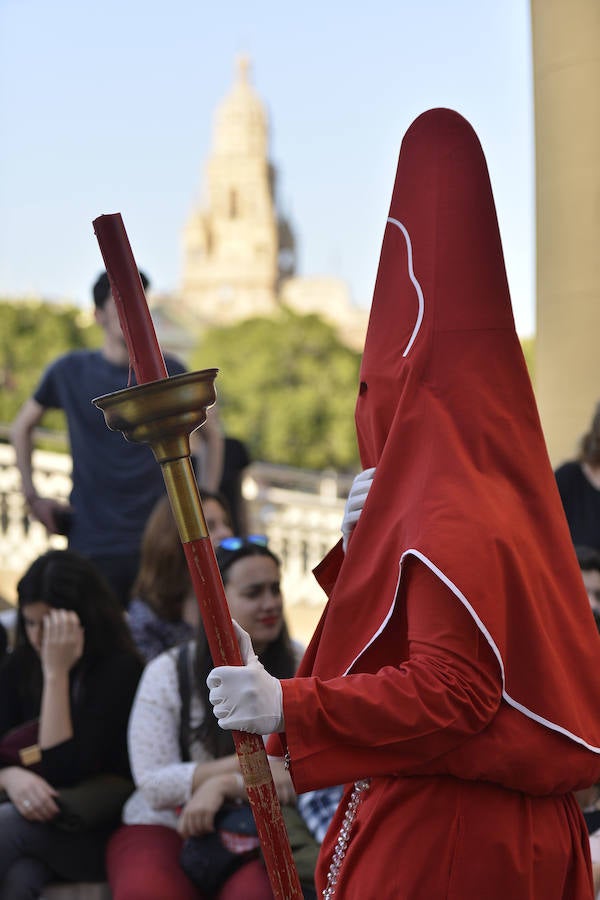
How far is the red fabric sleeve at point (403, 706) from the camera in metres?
1.84

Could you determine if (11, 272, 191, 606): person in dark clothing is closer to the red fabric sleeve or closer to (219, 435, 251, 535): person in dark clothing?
(219, 435, 251, 535): person in dark clothing

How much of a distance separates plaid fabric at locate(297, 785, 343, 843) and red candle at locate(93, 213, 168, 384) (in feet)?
6.52

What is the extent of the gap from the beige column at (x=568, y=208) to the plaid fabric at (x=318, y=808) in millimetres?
2945

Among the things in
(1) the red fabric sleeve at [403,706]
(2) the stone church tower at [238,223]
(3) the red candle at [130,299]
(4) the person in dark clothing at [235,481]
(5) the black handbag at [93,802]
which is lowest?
(5) the black handbag at [93,802]

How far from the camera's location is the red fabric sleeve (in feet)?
6.02

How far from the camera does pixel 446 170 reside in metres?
2.08

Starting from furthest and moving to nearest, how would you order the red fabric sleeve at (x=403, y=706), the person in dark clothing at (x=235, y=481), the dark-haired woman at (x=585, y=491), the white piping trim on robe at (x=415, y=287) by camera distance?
the person in dark clothing at (x=235, y=481), the dark-haired woman at (x=585, y=491), the white piping trim on robe at (x=415, y=287), the red fabric sleeve at (x=403, y=706)

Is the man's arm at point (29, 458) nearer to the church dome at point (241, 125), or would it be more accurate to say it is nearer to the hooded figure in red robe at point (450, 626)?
the hooded figure in red robe at point (450, 626)

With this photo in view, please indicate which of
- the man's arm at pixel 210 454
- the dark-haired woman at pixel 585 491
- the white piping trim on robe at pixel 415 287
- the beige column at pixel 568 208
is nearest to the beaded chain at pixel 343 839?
the white piping trim on robe at pixel 415 287

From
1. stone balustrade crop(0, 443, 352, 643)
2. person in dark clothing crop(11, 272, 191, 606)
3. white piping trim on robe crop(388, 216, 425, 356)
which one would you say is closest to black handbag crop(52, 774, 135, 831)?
person in dark clothing crop(11, 272, 191, 606)

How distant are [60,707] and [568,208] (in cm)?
350

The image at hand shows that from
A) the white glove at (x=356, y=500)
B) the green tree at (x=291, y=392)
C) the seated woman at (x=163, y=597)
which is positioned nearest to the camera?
the white glove at (x=356, y=500)

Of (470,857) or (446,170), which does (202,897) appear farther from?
(446,170)

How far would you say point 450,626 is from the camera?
189 cm
